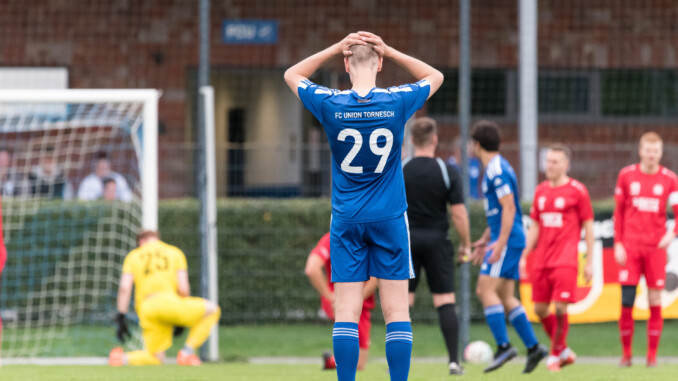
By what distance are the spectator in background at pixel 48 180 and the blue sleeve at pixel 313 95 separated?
7.07m

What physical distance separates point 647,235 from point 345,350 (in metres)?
4.29

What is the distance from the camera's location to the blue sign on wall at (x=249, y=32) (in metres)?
16.0

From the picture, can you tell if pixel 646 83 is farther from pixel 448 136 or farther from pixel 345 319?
pixel 345 319

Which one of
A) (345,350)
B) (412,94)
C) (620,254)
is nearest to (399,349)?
(345,350)

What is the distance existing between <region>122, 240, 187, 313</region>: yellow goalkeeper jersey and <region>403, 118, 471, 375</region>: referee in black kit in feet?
8.27

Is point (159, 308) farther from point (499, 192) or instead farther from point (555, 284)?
point (555, 284)

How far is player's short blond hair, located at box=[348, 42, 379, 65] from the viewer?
5.73 m

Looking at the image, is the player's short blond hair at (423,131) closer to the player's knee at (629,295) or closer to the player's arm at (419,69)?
the player's arm at (419,69)

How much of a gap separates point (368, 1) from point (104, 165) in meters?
5.28

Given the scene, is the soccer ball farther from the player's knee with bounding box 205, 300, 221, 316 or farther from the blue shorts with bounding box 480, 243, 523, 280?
the player's knee with bounding box 205, 300, 221, 316

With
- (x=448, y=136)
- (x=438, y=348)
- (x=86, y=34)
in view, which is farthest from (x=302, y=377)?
(x=86, y=34)

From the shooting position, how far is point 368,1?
16062mm

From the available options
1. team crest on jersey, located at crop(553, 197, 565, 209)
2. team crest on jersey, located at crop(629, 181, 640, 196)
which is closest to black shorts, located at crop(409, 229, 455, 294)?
team crest on jersey, located at crop(553, 197, 565, 209)

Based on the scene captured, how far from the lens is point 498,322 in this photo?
8.46 metres
